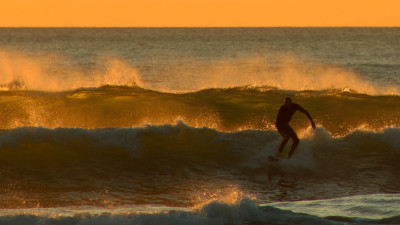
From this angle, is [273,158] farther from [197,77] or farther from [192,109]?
[197,77]

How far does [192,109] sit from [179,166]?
7.95m

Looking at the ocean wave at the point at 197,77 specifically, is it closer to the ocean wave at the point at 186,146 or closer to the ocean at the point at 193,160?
the ocean at the point at 193,160

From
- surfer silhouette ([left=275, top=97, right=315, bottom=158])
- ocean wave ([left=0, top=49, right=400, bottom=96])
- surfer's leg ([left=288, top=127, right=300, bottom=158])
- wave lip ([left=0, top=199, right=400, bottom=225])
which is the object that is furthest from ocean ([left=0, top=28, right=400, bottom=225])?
ocean wave ([left=0, top=49, right=400, bottom=96])

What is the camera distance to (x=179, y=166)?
1822cm

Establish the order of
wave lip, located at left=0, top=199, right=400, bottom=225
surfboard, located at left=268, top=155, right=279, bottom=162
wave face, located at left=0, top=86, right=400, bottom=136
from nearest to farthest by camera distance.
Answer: wave lip, located at left=0, top=199, right=400, bottom=225
surfboard, located at left=268, top=155, right=279, bottom=162
wave face, located at left=0, top=86, right=400, bottom=136

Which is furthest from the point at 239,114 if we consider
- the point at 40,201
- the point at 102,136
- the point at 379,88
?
the point at 379,88

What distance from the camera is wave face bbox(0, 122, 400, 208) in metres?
15.3

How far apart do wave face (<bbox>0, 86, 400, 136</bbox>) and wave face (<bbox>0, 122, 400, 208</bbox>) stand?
330cm

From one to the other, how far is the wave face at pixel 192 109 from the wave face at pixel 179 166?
130 inches

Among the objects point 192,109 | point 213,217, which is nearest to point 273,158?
point 213,217

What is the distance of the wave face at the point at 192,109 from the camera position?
80.2 ft

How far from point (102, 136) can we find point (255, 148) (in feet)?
12.5

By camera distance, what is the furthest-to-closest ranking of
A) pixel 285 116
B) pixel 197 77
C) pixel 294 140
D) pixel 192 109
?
pixel 197 77 → pixel 192 109 → pixel 294 140 → pixel 285 116

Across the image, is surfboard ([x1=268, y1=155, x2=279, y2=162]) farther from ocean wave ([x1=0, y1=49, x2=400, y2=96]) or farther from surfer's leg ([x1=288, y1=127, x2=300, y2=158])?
ocean wave ([x1=0, y1=49, x2=400, y2=96])
